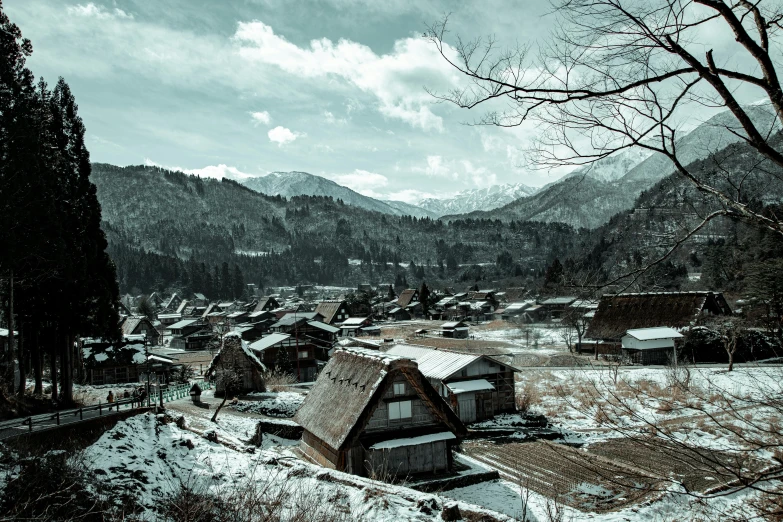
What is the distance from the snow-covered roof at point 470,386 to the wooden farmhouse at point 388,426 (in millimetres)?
8067

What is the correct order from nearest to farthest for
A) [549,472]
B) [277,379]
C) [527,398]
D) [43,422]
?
[43,422]
[549,472]
[527,398]
[277,379]

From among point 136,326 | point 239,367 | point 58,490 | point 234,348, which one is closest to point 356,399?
point 58,490

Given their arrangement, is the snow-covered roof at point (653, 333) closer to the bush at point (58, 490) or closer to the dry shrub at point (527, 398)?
the dry shrub at point (527, 398)

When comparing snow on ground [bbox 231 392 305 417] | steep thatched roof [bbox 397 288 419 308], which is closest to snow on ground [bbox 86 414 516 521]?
snow on ground [bbox 231 392 305 417]

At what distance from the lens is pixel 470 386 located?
2814 cm

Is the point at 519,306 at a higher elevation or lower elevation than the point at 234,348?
lower

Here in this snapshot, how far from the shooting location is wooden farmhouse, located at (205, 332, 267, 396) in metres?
33.3

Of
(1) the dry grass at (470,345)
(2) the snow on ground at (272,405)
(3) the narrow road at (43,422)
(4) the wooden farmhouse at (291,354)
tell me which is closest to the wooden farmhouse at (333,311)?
(1) the dry grass at (470,345)

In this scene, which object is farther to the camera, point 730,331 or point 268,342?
point 268,342

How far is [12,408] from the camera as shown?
1852 centimetres

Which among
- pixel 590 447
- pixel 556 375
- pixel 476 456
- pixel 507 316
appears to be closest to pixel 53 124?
pixel 476 456

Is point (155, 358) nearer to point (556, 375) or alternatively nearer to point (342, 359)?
point (342, 359)

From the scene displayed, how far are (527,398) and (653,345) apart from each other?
17.6 metres

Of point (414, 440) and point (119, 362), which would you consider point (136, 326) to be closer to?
point (119, 362)
